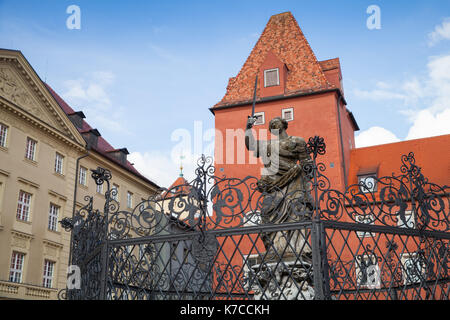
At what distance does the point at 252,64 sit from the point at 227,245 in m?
13.3

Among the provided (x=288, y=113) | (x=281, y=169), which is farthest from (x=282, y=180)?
(x=288, y=113)

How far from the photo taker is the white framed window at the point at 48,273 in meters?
24.8

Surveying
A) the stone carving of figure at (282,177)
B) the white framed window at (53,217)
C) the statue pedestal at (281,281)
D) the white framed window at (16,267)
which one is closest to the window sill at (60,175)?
the white framed window at (53,217)

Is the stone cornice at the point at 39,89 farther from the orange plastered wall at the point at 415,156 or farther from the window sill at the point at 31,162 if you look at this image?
the orange plastered wall at the point at 415,156

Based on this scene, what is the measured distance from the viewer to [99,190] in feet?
100

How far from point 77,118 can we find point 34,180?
746 cm

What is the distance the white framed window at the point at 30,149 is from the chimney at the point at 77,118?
4.92 metres

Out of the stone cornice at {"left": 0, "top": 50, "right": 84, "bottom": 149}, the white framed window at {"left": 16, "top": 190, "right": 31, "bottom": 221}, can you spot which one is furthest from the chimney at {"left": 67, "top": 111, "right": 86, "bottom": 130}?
the white framed window at {"left": 16, "top": 190, "right": 31, "bottom": 221}

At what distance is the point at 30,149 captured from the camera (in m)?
25.9

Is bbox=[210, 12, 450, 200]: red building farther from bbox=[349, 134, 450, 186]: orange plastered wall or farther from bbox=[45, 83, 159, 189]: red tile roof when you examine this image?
bbox=[45, 83, 159, 189]: red tile roof

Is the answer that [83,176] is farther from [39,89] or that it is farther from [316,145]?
[316,145]
